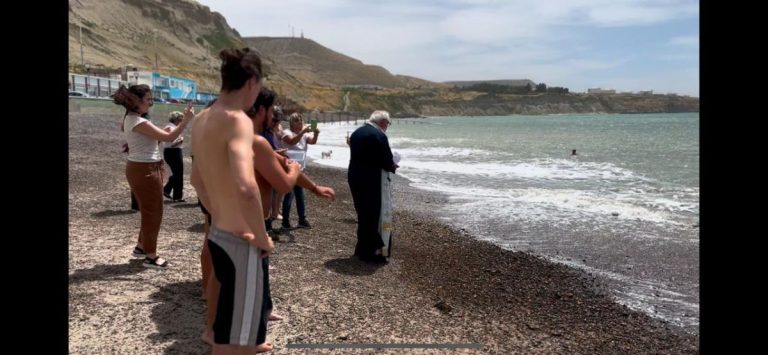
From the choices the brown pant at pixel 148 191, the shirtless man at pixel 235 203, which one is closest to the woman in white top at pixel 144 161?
the brown pant at pixel 148 191

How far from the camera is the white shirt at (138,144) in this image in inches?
213

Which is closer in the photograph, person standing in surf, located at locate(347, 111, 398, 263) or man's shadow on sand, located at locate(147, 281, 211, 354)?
man's shadow on sand, located at locate(147, 281, 211, 354)

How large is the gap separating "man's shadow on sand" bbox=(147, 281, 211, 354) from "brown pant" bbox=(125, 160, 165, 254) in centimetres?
73

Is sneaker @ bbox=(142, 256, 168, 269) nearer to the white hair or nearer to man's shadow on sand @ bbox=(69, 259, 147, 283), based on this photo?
man's shadow on sand @ bbox=(69, 259, 147, 283)

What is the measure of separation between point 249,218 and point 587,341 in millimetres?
3406

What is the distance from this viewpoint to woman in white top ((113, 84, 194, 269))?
17.3ft

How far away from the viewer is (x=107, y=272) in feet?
18.2

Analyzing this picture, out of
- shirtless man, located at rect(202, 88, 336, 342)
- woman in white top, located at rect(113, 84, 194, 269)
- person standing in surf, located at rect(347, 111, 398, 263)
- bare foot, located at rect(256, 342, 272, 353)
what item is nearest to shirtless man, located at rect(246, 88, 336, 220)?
shirtless man, located at rect(202, 88, 336, 342)

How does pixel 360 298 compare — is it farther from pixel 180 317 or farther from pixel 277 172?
pixel 277 172

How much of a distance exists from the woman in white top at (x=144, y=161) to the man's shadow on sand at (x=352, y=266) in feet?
6.07

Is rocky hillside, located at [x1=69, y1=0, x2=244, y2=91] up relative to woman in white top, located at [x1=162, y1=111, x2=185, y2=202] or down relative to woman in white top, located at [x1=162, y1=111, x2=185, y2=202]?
up

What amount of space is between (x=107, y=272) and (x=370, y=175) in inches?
120
